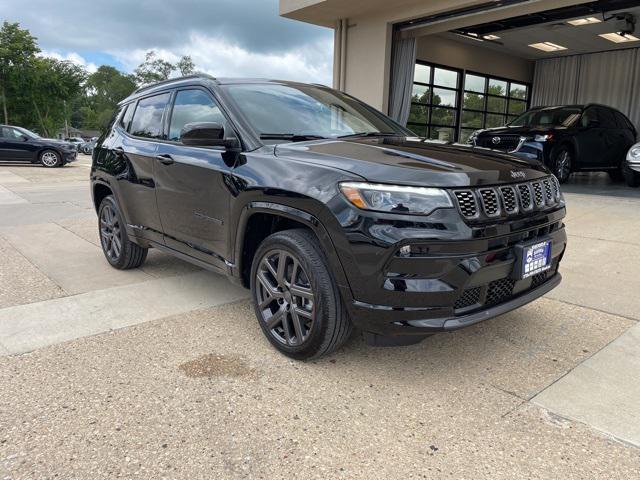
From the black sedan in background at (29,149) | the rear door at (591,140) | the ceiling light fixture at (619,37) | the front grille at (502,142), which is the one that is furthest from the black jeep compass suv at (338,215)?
the black sedan in background at (29,149)

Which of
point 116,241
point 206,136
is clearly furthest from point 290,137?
point 116,241

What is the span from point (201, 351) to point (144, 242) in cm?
170

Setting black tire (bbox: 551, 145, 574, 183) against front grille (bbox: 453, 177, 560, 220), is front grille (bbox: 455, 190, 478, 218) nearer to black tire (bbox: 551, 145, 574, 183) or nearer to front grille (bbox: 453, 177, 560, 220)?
front grille (bbox: 453, 177, 560, 220)

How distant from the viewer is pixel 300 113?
3611 mm

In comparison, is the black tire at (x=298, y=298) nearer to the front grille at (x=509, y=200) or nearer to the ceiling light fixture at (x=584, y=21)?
the front grille at (x=509, y=200)

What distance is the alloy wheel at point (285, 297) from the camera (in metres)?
2.90

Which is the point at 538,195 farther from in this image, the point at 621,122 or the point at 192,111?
the point at 621,122

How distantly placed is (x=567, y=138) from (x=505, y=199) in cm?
916

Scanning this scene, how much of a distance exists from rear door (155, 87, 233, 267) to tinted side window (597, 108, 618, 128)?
422 inches

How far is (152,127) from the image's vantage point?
4391 millimetres

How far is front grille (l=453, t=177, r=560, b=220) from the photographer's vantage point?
2537 mm

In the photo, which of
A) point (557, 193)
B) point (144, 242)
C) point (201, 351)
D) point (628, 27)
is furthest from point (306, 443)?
point (628, 27)

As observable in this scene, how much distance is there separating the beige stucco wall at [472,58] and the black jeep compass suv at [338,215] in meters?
12.8

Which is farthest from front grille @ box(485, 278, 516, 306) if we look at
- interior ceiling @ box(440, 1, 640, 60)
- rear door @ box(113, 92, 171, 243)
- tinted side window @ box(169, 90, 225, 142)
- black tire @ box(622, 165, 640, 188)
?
interior ceiling @ box(440, 1, 640, 60)
